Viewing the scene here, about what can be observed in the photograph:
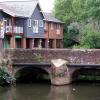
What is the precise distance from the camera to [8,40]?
213 ft

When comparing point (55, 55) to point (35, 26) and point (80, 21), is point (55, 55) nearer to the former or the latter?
point (35, 26)

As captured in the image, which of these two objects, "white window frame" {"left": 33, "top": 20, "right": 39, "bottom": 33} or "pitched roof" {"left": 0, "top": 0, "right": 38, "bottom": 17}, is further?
"white window frame" {"left": 33, "top": 20, "right": 39, "bottom": 33}

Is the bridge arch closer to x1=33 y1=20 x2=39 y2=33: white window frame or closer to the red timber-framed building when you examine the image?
Answer: the red timber-framed building

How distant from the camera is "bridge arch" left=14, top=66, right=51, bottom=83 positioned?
5572 centimetres

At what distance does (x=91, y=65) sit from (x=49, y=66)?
16.8ft

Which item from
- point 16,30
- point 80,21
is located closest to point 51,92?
point 16,30

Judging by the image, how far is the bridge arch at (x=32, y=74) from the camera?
5572 centimetres

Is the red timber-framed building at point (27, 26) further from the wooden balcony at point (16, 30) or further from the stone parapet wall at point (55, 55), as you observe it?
the stone parapet wall at point (55, 55)

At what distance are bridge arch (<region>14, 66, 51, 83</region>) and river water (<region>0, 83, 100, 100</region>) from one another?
3703 mm

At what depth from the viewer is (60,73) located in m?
51.2

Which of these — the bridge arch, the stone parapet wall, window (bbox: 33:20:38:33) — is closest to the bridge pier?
the stone parapet wall

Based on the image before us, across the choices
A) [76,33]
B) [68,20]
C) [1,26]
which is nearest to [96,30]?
Result: [76,33]

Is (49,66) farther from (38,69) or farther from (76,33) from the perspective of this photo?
(76,33)

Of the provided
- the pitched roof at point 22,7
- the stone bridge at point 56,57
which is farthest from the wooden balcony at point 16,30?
the stone bridge at point 56,57
